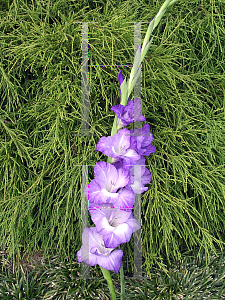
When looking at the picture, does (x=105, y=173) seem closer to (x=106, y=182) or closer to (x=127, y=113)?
(x=106, y=182)

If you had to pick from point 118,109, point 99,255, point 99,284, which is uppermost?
point 118,109

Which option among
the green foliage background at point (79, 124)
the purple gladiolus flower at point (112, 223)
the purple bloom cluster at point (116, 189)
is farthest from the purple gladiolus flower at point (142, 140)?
the green foliage background at point (79, 124)

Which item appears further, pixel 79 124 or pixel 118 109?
pixel 79 124

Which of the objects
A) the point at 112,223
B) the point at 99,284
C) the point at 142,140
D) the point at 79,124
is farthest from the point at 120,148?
the point at 99,284

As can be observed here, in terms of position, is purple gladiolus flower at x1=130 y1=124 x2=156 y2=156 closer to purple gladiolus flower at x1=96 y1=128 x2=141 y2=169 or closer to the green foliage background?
purple gladiolus flower at x1=96 y1=128 x2=141 y2=169

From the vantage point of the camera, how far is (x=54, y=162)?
123cm

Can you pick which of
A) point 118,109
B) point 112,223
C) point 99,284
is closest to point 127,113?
point 118,109

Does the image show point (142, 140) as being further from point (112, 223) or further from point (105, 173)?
point (112, 223)

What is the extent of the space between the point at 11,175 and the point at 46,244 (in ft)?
1.29

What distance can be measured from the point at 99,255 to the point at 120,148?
0.30m

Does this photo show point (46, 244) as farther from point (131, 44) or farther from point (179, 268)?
point (131, 44)

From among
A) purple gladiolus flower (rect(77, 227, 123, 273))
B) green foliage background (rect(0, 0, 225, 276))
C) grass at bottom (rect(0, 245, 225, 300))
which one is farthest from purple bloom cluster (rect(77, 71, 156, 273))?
grass at bottom (rect(0, 245, 225, 300))

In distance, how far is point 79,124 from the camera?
3.97 feet

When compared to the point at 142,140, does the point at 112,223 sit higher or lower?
lower
